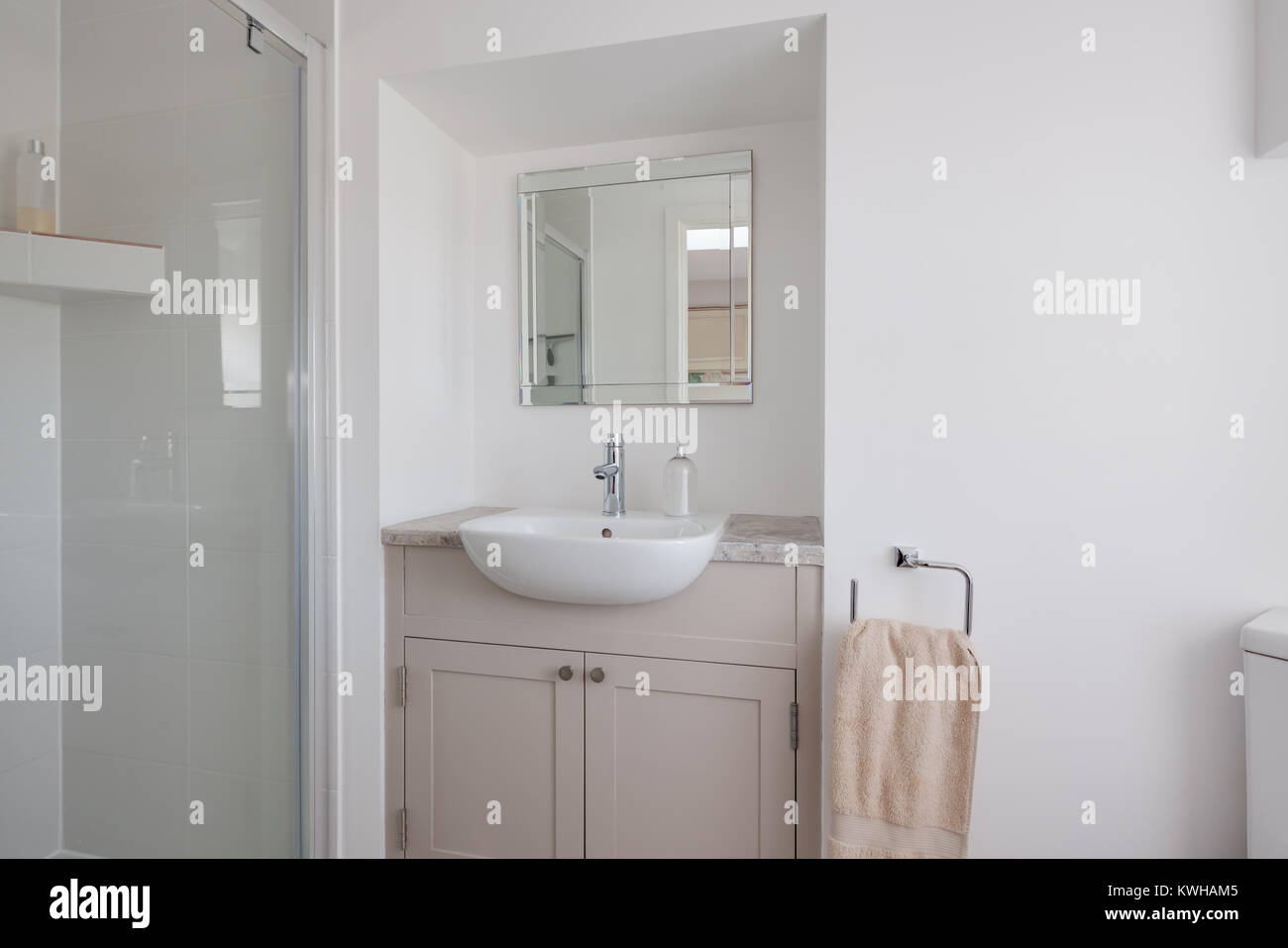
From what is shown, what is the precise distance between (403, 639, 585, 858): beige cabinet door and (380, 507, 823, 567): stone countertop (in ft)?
0.84

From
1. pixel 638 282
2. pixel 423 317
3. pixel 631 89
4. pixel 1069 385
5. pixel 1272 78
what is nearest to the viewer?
pixel 1272 78

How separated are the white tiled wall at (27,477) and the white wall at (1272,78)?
6.49 feet

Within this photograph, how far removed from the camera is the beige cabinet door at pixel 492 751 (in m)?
1.50

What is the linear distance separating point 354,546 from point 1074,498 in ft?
5.03

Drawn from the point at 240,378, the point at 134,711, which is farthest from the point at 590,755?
the point at 240,378

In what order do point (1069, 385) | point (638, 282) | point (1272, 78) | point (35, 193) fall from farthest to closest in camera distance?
point (638, 282), point (1069, 385), point (1272, 78), point (35, 193)

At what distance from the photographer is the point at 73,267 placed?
109cm

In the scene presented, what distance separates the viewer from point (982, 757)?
131 cm

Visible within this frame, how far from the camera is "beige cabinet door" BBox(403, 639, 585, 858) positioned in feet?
4.91

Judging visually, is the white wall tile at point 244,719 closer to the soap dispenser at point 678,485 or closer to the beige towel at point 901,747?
the soap dispenser at point 678,485

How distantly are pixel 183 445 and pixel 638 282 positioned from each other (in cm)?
116

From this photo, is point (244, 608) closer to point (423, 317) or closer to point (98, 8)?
point (423, 317)

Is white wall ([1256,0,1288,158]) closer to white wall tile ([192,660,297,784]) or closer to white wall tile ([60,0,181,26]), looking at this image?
white wall tile ([60,0,181,26])
